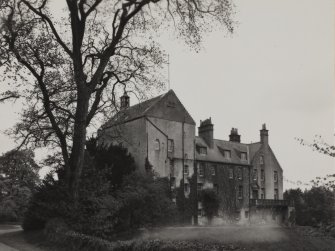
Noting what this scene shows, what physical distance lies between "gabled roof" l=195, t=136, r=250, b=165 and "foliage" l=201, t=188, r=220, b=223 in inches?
164

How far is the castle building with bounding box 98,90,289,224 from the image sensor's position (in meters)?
45.8

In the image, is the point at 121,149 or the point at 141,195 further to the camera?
the point at 121,149

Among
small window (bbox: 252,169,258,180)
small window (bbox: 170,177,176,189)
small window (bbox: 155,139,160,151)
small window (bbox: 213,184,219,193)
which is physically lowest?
small window (bbox: 213,184,219,193)

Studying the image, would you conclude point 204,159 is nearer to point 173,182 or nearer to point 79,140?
point 173,182

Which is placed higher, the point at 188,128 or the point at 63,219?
the point at 188,128

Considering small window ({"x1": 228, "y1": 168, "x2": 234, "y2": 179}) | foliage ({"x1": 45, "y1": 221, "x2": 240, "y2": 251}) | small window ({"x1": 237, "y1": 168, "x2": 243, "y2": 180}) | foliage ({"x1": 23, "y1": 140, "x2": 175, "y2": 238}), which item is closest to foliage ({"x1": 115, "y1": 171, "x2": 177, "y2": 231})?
foliage ({"x1": 23, "y1": 140, "x2": 175, "y2": 238})

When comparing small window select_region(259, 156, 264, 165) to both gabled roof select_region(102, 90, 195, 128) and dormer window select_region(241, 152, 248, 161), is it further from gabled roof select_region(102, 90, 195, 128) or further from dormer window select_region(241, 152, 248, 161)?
gabled roof select_region(102, 90, 195, 128)

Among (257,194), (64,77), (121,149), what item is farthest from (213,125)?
(64,77)

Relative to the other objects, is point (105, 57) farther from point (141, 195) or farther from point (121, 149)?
point (121, 149)

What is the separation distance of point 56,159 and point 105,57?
9.87 m

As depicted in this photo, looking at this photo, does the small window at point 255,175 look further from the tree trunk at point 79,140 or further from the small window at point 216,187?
the tree trunk at point 79,140

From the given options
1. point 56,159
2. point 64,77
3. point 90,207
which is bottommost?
point 90,207

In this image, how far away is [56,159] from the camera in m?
28.7

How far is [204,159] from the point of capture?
171 feet
